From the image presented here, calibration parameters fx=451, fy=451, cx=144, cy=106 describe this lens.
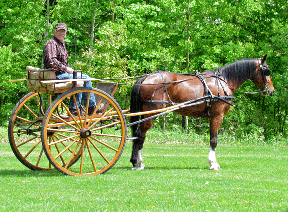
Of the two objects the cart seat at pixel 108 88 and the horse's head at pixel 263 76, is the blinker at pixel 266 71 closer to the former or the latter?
the horse's head at pixel 263 76

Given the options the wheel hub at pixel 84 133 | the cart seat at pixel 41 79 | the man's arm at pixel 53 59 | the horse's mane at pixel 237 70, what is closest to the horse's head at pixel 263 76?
the horse's mane at pixel 237 70

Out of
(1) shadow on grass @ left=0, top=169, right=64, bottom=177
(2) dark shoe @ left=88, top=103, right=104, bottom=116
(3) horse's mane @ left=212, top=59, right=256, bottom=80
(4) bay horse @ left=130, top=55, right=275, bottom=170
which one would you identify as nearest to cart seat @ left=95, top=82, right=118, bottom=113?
(2) dark shoe @ left=88, top=103, right=104, bottom=116

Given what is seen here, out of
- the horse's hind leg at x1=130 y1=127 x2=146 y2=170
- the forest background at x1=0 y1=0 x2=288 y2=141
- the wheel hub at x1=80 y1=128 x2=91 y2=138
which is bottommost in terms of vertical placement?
the horse's hind leg at x1=130 y1=127 x2=146 y2=170

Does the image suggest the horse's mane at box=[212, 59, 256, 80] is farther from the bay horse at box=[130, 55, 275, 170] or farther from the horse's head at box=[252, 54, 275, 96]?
the horse's head at box=[252, 54, 275, 96]

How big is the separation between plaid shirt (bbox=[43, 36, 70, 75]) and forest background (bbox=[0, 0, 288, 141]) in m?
10.8

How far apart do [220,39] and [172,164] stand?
16.4 meters

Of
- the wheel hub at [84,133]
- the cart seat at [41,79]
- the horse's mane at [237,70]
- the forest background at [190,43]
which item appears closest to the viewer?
the cart seat at [41,79]

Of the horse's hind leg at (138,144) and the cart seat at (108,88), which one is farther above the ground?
the cart seat at (108,88)

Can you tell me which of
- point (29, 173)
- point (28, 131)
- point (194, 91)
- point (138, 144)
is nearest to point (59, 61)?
point (28, 131)

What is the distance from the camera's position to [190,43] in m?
21.2

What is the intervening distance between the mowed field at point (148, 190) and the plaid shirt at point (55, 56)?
6.44 feet

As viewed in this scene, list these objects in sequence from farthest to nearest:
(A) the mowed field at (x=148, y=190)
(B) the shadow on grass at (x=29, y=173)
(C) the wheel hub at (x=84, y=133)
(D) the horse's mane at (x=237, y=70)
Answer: (D) the horse's mane at (x=237, y=70) → (B) the shadow on grass at (x=29, y=173) → (C) the wheel hub at (x=84, y=133) → (A) the mowed field at (x=148, y=190)

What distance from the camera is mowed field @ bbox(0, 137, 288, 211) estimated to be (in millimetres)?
5797

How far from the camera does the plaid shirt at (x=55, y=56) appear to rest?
816cm
